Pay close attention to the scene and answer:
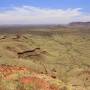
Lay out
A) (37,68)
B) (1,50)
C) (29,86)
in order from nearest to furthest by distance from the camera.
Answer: (29,86) < (37,68) < (1,50)

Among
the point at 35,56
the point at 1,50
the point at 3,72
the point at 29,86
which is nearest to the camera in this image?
the point at 29,86

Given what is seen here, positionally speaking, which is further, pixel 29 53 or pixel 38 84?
pixel 29 53

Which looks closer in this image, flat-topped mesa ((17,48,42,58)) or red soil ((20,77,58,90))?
red soil ((20,77,58,90))

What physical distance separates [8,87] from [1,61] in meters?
12.9

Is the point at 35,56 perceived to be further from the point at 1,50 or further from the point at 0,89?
the point at 0,89

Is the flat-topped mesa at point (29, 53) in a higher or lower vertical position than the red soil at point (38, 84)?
lower

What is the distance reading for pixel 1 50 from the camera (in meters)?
29.6

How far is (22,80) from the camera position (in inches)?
446

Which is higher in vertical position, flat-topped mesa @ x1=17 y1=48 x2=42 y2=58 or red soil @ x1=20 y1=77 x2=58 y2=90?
red soil @ x1=20 y1=77 x2=58 y2=90

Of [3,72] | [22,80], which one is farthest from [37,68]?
[22,80]

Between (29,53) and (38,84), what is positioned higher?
(38,84)

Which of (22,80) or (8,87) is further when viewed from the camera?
(22,80)

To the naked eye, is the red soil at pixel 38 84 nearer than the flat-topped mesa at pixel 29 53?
Yes

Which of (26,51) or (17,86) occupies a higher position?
(17,86)
